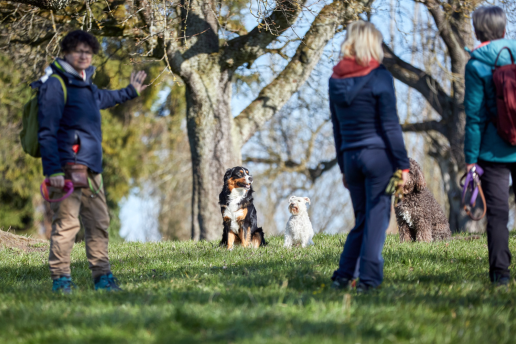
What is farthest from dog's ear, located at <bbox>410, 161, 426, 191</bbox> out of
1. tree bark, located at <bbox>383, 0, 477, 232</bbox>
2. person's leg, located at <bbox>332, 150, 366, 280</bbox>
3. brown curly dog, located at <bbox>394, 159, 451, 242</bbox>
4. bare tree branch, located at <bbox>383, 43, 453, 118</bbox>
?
bare tree branch, located at <bbox>383, 43, 453, 118</bbox>

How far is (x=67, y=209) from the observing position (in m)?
4.30

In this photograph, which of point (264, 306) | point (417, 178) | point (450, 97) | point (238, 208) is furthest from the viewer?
point (450, 97)

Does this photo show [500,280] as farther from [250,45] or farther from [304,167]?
[304,167]

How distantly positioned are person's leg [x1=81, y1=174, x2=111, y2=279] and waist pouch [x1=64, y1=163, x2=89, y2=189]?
0.48 ft

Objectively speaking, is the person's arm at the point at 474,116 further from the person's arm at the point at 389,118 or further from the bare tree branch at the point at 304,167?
the bare tree branch at the point at 304,167

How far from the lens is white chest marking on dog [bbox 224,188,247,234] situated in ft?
24.2

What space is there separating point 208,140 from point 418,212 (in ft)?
16.1

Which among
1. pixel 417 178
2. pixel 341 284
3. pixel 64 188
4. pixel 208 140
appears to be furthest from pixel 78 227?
pixel 208 140

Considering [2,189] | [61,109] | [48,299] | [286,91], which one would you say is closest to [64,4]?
[286,91]

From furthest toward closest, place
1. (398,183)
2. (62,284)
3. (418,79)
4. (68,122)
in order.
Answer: (418,79) < (62,284) < (68,122) < (398,183)

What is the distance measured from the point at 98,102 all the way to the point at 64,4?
5.34 m

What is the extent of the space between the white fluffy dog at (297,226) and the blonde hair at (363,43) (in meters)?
3.57

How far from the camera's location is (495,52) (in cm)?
418

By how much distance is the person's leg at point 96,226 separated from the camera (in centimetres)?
447
